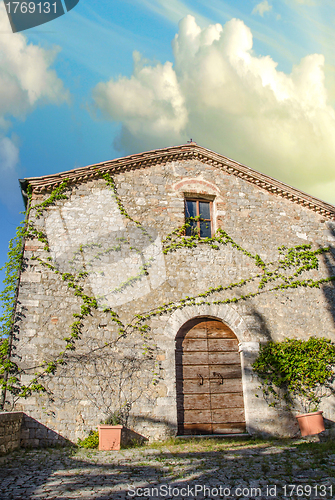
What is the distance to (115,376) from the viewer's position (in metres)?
7.50

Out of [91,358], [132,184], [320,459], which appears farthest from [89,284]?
[320,459]

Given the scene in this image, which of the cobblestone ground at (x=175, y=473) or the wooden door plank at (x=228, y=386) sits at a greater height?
the wooden door plank at (x=228, y=386)

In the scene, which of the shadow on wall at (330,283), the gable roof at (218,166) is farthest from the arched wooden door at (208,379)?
the gable roof at (218,166)

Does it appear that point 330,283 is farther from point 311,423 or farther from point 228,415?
point 228,415

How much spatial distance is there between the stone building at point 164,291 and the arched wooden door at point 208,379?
24 mm

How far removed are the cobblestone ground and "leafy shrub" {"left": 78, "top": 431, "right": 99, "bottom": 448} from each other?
216 millimetres

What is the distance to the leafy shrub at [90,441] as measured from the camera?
6.75 m

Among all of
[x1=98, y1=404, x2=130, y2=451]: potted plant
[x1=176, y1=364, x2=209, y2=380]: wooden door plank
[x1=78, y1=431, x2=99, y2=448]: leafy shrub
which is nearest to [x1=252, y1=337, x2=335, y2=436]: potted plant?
[x1=176, y1=364, x2=209, y2=380]: wooden door plank

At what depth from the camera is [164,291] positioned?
8438 millimetres

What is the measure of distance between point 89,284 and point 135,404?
287 cm

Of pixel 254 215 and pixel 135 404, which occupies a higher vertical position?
pixel 254 215

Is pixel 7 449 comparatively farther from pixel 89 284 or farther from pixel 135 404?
pixel 89 284

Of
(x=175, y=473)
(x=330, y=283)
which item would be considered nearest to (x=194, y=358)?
(x=175, y=473)

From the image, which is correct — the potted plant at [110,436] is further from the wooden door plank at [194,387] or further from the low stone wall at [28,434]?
the wooden door plank at [194,387]
